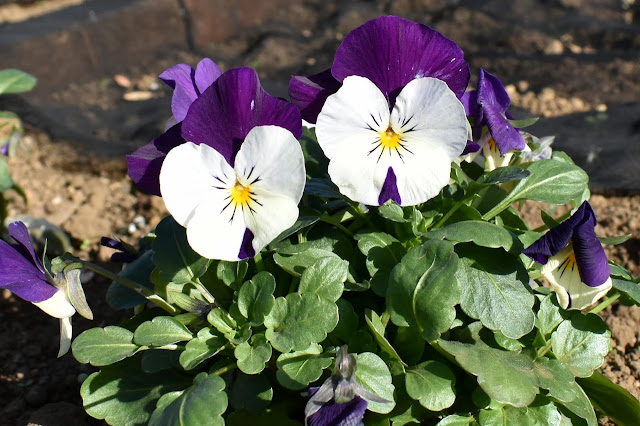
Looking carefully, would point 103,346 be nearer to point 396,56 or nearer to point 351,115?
point 351,115

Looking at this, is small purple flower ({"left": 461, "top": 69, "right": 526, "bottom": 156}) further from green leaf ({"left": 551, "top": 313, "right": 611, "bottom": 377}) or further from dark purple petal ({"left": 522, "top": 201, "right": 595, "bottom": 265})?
green leaf ({"left": 551, "top": 313, "right": 611, "bottom": 377})

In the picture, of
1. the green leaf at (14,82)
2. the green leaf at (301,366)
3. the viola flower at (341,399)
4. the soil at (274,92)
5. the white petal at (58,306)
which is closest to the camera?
the viola flower at (341,399)

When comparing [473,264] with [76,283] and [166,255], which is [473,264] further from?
[76,283]

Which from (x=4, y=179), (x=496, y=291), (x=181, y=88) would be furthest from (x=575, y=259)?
(x=4, y=179)

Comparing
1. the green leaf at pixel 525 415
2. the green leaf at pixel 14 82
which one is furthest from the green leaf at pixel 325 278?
the green leaf at pixel 14 82

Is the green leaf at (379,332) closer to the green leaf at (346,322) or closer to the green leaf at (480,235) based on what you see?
the green leaf at (346,322)

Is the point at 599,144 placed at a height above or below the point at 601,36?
above

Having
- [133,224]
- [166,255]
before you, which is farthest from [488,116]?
[133,224]
